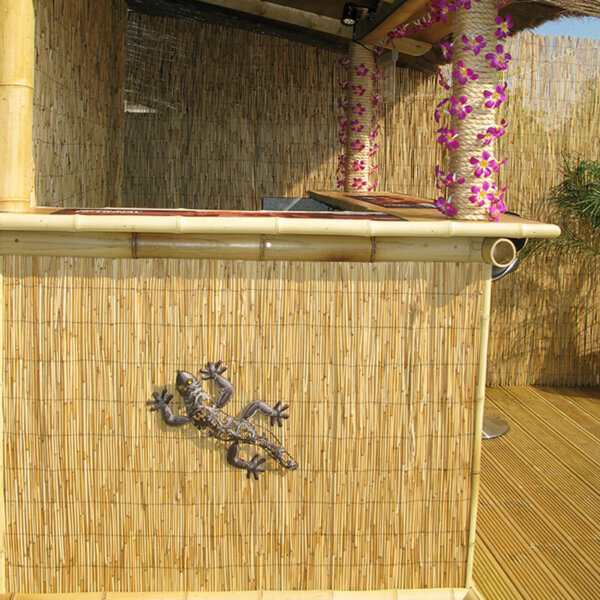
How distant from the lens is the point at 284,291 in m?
2.24

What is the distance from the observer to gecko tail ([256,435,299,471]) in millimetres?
2283

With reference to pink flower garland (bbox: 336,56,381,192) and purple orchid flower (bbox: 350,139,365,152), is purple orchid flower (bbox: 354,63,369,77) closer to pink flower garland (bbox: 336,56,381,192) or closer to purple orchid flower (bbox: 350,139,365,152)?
pink flower garland (bbox: 336,56,381,192)

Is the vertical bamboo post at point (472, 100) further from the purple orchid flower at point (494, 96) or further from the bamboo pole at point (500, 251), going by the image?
the bamboo pole at point (500, 251)

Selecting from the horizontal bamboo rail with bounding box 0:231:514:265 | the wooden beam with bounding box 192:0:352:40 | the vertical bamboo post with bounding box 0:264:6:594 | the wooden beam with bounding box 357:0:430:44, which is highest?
the wooden beam with bounding box 192:0:352:40

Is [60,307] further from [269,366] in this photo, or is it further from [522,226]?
[522,226]

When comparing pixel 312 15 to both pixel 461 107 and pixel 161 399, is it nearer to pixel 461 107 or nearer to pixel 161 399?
pixel 461 107

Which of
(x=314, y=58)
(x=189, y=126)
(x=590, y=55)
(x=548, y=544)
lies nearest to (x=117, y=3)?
(x=189, y=126)

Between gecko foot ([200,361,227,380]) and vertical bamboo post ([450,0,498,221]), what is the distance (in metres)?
0.96

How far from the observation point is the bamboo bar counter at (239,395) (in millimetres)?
2205

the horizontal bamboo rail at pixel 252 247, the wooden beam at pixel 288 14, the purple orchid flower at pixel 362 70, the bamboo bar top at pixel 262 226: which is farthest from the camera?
the purple orchid flower at pixel 362 70

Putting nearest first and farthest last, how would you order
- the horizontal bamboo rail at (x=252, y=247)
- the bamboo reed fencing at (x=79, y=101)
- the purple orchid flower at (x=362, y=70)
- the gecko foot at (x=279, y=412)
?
the horizontal bamboo rail at (x=252, y=247) < the gecko foot at (x=279, y=412) < the bamboo reed fencing at (x=79, y=101) < the purple orchid flower at (x=362, y=70)

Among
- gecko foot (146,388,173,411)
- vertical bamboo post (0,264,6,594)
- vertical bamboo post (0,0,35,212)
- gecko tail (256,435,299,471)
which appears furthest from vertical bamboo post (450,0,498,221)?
vertical bamboo post (0,264,6,594)

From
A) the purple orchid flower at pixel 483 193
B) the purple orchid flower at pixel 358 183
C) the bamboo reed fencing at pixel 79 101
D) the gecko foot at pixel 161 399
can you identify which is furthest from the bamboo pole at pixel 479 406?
the purple orchid flower at pixel 358 183

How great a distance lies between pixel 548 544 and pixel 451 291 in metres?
1.26
